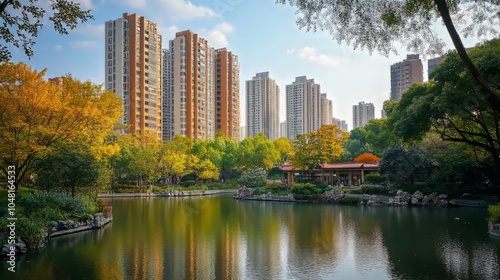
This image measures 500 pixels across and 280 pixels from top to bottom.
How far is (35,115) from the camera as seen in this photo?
18.3 m

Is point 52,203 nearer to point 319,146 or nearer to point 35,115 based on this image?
point 35,115

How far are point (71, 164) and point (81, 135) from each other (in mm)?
2963

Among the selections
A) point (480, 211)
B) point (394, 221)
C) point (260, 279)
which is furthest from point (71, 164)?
point (480, 211)

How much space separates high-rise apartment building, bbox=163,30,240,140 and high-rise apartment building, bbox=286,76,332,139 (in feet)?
49.6

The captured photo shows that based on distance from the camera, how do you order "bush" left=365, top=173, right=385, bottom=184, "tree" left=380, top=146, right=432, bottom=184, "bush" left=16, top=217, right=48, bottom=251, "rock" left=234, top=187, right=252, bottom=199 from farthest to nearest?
"rock" left=234, top=187, right=252, bottom=199 < "bush" left=365, top=173, right=385, bottom=184 < "tree" left=380, top=146, right=432, bottom=184 < "bush" left=16, top=217, right=48, bottom=251

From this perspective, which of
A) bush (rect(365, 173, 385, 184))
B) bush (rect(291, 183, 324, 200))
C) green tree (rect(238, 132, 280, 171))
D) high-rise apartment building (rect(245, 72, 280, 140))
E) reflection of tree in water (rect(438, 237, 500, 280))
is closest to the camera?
reflection of tree in water (rect(438, 237, 500, 280))

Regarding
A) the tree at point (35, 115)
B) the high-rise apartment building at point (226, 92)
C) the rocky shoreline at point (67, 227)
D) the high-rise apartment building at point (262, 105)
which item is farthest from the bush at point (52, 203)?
the high-rise apartment building at point (262, 105)

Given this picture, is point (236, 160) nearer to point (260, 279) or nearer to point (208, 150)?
point (208, 150)

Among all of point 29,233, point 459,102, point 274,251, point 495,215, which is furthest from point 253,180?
point 29,233

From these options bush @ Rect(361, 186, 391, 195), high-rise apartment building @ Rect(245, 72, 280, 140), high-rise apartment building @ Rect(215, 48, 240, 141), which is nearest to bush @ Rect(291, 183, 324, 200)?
bush @ Rect(361, 186, 391, 195)

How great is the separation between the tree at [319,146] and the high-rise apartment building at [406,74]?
5703cm

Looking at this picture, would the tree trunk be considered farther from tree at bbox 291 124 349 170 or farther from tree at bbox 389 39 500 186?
tree at bbox 291 124 349 170

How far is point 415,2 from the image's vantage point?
26.8 feet

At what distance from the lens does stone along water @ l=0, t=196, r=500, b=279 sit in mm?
9672
